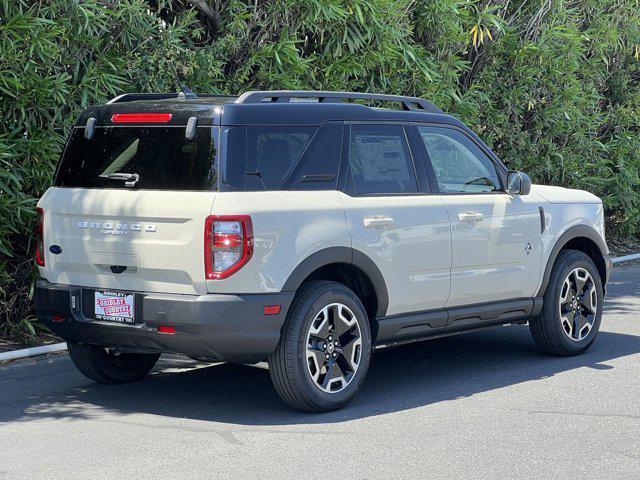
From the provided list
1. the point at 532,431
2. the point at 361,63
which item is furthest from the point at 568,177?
the point at 532,431

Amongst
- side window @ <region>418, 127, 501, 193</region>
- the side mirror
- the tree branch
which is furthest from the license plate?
the tree branch

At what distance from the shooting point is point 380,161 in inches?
302

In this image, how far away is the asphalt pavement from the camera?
589 centimetres

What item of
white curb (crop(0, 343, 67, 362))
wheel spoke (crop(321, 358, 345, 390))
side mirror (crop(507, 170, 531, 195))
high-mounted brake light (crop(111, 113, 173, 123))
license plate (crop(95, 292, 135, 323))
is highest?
high-mounted brake light (crop(111, 113, 173, 123))

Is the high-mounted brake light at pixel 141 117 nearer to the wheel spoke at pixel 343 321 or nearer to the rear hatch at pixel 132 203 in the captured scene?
the rear hatch at pixel 132 203

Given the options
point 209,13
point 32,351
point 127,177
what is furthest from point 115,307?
point 209,13

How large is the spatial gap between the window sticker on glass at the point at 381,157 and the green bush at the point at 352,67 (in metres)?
2.98

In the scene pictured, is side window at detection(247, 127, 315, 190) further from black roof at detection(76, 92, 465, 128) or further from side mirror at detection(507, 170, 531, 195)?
side mirror at detection(507, 170, 531, 195)

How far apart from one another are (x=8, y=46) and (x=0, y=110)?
0.52 meters

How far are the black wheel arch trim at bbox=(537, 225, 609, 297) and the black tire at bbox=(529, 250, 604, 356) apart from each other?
81 millimetres

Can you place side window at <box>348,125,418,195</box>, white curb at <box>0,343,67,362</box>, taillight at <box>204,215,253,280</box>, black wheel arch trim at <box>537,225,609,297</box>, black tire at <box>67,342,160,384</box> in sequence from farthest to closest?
white curb at <box>0,343,67,362</box> → black wheel arch trim at <box>537,225,609,297</box> → black tire at <box>67,342,160,384</box> → side window at <box>348,125,418,195</box> → taillight at <box>204,215,253,280</box>

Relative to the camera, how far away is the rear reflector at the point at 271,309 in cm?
670

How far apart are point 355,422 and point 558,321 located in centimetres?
249

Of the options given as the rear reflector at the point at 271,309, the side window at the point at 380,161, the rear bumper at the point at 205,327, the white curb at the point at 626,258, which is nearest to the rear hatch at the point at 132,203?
the rear bumper at the point at 205,327
